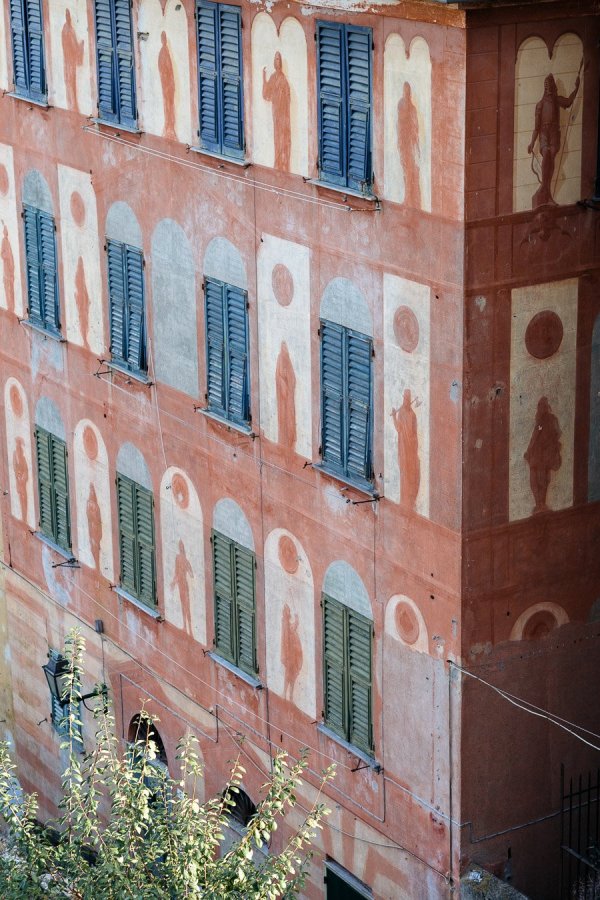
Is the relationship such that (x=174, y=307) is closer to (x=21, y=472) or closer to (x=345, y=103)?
(x=345, y=103)

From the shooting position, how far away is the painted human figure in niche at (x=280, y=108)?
18438mm

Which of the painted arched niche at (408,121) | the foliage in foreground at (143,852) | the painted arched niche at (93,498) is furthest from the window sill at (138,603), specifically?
the painted arched niche at (408,121)

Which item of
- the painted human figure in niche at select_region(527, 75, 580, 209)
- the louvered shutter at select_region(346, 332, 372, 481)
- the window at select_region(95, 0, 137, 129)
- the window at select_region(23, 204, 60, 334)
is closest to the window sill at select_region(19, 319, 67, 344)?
the window at select_region(23, 204, 60, 334)

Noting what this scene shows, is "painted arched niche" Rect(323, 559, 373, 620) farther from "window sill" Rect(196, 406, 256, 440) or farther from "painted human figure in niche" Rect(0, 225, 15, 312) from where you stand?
"painted human figure in niche" Rect(0, 225, 15, 312)

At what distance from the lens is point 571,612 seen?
18281 mm

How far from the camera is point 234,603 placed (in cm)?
2111

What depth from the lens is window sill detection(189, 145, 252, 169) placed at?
19234 millimetres

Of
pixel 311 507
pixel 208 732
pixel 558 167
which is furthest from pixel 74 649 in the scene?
pixel 558 167

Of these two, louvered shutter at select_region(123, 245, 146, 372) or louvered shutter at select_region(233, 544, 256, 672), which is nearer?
louvered shutter at select_region(233, 544, 256, 672)

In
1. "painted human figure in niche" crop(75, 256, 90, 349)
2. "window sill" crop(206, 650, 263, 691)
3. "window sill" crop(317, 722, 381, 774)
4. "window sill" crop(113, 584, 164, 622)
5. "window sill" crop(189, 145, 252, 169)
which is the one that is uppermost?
"window sill" crop(189, 145, 252, 169)

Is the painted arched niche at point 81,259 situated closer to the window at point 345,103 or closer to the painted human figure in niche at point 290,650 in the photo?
the painted human figure in niche at point 290,650

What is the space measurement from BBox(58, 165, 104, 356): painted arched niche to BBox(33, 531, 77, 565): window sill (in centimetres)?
289

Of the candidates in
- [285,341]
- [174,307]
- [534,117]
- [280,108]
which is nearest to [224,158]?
[280,108]

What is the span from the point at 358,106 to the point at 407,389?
249cm
